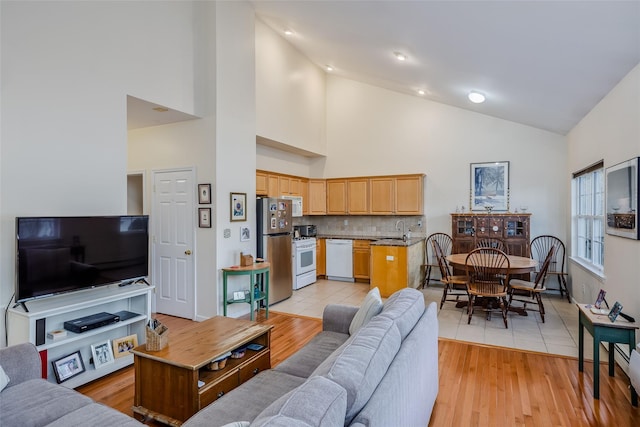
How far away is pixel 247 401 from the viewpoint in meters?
1.84

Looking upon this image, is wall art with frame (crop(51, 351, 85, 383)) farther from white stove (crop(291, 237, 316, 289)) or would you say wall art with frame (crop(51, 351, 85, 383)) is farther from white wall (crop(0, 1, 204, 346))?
white stove (crop(291, 237, 316, 289))

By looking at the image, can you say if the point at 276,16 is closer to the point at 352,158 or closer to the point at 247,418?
the point at 352,158

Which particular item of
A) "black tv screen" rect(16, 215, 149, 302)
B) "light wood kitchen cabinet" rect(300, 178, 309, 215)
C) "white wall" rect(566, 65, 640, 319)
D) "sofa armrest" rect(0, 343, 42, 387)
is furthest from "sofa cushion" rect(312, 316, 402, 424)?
"light wood kitchen cabinet" rect(300, 178, 309, 215)

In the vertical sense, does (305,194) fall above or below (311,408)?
above

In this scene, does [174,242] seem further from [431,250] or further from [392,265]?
[431,250]

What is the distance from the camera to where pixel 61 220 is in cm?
279

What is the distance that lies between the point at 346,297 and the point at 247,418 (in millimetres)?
4037

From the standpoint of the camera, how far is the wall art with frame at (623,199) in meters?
2.73

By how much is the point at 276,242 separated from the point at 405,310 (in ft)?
11.1

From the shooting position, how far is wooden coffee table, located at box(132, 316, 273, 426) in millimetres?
2123

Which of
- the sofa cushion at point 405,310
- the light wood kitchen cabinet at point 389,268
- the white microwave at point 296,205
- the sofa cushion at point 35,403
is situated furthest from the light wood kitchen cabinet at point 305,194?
the sofa cushion at point 35,403

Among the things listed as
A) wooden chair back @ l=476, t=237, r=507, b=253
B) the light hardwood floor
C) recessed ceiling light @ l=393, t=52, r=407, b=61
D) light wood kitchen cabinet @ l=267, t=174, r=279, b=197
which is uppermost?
recessed ceiling light @ l=393, t=52, r=407, b=61

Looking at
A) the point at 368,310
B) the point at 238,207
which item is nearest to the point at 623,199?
the point at 368,310

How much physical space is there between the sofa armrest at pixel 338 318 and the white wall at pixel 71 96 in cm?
240
